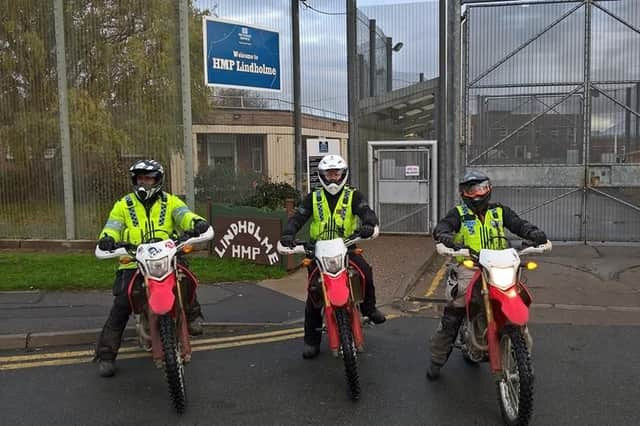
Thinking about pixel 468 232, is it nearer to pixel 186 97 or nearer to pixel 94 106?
pixel 186 97

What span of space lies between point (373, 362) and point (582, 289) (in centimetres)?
421

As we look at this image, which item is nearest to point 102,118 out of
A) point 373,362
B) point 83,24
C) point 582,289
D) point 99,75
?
point 99,75

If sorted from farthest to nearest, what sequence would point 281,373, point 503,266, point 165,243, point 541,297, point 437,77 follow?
point 437,77 < point 541,297 < point 281,373 < point 165,243 < point 503,266

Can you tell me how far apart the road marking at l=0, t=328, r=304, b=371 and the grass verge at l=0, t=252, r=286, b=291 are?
229 cm

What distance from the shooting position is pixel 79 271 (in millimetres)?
8562

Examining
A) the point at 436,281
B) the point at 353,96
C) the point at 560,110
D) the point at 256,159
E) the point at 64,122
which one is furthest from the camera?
the point at 353,96

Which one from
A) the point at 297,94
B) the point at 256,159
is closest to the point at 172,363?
the point at 256,159

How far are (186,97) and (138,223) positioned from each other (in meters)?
6.08

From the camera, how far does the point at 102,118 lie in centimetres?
1073

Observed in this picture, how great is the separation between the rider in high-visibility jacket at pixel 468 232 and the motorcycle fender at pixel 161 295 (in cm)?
199

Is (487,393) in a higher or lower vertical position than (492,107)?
lower

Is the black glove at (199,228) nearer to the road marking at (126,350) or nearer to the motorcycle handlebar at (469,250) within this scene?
the road marking at (126,350)

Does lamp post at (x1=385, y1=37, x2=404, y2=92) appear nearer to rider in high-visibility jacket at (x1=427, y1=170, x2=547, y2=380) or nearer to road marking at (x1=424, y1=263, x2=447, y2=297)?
road marking at (x1=424, y1=263, x2=447, y2=297)

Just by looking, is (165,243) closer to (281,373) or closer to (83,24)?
(281,373)
